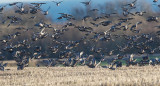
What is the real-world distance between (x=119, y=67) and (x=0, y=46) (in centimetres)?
1233

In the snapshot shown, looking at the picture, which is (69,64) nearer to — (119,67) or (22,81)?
(119,67)

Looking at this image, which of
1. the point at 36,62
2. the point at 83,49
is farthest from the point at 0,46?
the point at 83,49

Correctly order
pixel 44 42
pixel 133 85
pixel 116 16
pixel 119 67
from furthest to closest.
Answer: pixel 116 16
pixel 44 42
pixel 119 67
pixel 133 85

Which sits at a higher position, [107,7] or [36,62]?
[107,7]

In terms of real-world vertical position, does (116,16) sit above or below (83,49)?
above

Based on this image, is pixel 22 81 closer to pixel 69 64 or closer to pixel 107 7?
pixel 69 64

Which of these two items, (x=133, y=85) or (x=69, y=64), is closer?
(x=133, y=85)

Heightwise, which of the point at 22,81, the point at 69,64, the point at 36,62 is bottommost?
the point at 36,62

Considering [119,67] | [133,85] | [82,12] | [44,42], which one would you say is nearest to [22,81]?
[133,85]

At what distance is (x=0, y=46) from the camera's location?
1281 inches

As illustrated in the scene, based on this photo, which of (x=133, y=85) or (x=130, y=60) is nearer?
(x=133, y=85)

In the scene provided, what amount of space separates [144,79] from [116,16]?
18.6 metres

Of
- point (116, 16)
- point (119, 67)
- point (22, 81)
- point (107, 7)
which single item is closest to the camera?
point (22, 81)

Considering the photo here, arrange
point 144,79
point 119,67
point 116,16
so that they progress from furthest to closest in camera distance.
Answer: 1. point 116,16
2. point 119,67
3. point 144,79
